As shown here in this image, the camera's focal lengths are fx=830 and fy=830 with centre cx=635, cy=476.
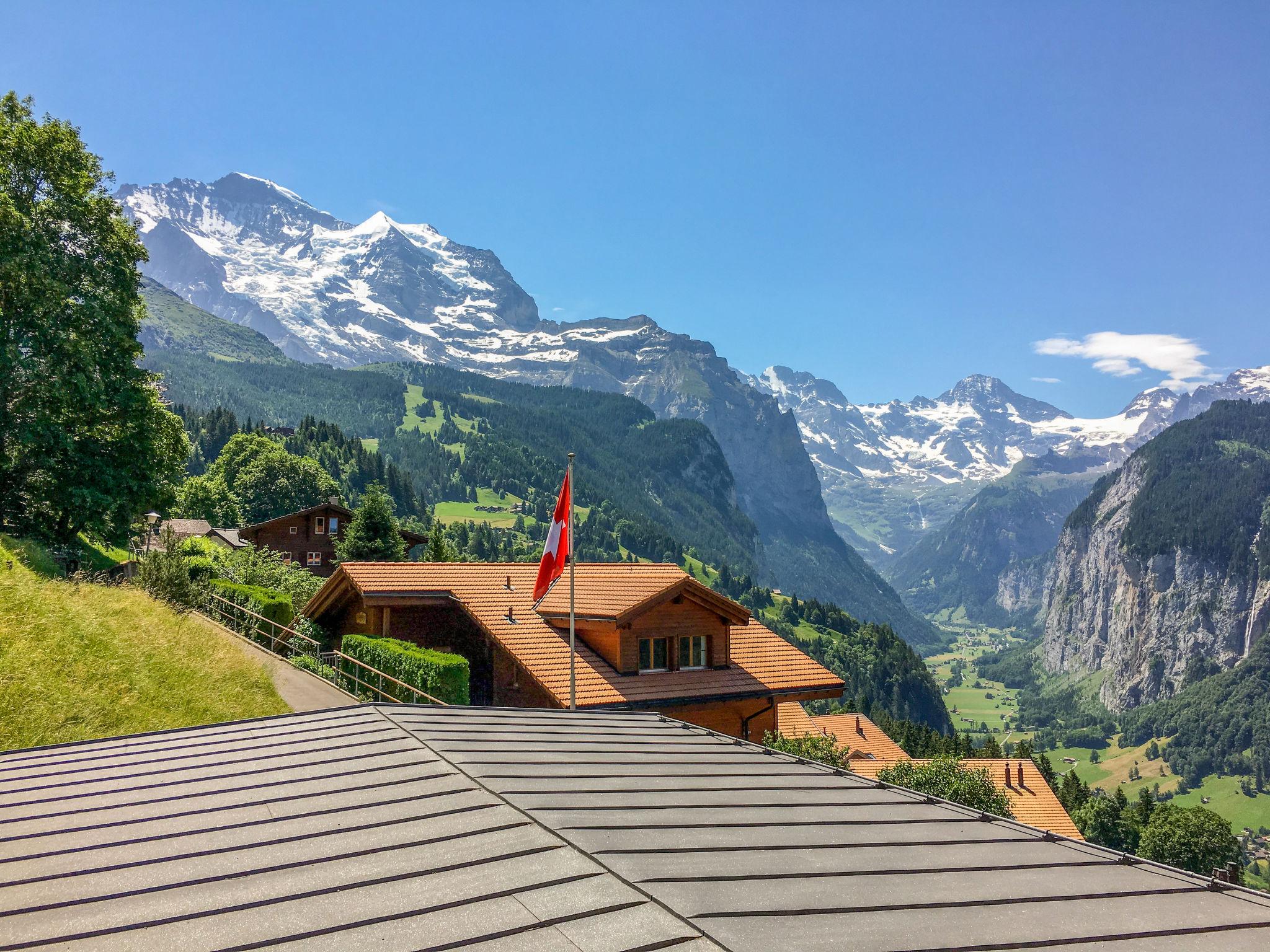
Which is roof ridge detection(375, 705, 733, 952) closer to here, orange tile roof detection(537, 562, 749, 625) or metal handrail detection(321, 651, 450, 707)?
metal handrail detection(321, 651, 450, 707)

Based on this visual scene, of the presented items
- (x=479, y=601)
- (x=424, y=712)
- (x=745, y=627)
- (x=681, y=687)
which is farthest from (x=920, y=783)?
(x=424, y=712)

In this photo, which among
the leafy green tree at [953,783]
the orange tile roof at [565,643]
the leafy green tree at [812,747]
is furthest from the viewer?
the leafy green tree at [953,783]

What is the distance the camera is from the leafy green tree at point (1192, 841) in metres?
88.2

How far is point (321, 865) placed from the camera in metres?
6.38

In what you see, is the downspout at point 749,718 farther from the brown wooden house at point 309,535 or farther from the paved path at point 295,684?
the brown wooden house at point 309,535

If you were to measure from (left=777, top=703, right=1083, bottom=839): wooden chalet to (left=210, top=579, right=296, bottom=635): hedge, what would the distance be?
909 inches

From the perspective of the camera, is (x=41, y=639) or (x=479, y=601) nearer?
(x=41, y=639)

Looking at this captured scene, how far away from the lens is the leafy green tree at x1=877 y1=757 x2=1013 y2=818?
128ft

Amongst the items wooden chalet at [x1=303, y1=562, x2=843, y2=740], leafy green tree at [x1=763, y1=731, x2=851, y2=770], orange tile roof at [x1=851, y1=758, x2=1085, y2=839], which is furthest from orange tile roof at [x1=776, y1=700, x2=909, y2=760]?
wooden chalet at [x1=303, y1=562, x2=843, y2=740]

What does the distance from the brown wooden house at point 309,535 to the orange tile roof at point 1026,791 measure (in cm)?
5577

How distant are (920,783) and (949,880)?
3594 centimetres

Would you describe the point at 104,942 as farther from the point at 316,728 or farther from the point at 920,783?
the point at 920,783

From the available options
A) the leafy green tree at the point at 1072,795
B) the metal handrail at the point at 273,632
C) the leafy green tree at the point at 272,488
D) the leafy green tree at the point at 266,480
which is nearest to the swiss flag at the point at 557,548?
the metal handrail at the point at 273,632

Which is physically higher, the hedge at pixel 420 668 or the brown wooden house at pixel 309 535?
the brown wooden house at pixel 309 535
